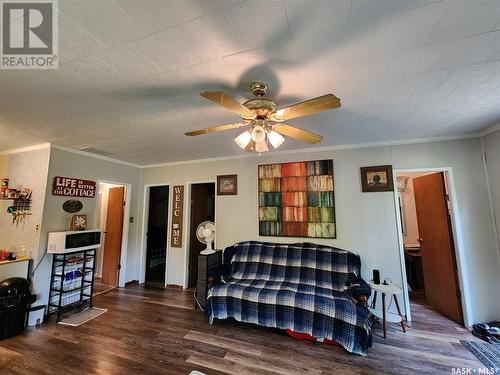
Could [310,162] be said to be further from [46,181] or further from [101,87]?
[46,181]

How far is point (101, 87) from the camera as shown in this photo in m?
1.71

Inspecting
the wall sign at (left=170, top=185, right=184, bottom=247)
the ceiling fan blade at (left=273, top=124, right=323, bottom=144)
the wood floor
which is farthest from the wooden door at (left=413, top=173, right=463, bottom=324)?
the wall sign at (left=170, top=185, right=184, bottom=247)

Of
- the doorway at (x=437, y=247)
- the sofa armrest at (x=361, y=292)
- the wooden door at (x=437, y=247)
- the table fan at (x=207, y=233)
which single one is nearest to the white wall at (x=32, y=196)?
the table fan at (x=207, y=233)

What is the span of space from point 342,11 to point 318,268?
2828 millimetres

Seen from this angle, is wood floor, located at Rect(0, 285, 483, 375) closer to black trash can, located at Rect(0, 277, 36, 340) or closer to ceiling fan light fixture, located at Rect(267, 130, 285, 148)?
black trash can, located at Rect(0, 277, 36, 340)

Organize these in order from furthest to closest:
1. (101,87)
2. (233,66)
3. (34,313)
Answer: (34,313) → (101,87) → (233,66)

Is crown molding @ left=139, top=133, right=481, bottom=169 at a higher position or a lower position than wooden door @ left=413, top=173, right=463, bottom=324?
higher

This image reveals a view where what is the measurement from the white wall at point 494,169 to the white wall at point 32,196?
579cm

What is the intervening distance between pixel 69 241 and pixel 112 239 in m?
1.54

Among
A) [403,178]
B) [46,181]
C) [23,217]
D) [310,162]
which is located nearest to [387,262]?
[310,162]

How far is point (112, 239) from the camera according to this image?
441 cm

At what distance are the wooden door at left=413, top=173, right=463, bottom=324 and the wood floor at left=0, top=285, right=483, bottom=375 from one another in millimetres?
269

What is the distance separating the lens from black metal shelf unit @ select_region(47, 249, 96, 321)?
299 cm

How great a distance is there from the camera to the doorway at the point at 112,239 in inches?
168
